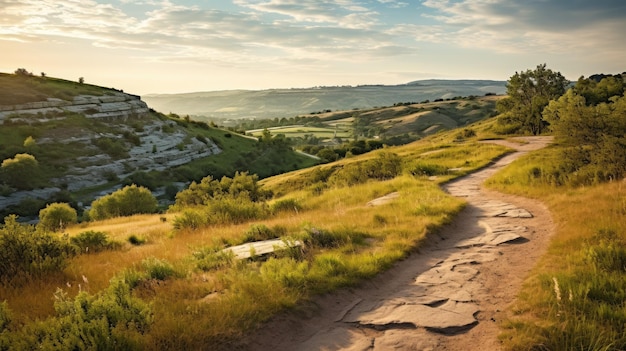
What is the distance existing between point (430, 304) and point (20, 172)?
72.2m

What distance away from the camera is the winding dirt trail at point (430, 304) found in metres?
5.59

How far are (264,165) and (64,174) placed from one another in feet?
142

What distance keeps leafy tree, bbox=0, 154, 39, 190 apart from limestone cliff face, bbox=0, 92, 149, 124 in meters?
21.1

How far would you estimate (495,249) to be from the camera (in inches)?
378

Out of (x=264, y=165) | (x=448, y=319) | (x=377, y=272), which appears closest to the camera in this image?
(x=448, y=319)

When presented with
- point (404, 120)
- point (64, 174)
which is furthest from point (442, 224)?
point (404, 120)

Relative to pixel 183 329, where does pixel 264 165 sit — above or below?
below

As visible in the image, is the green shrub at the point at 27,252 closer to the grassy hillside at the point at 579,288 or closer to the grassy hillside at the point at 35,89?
the grassy hillside at the point at 579,288

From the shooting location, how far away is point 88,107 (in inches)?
3661

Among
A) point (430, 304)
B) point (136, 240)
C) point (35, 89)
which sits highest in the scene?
point (35, 89)

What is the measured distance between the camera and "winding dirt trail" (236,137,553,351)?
18.3 feet

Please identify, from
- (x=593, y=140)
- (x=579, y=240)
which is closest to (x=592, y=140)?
(x=593, y=140)

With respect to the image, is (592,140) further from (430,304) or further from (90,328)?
(90,328)

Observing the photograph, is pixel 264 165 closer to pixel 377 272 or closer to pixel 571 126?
pixel 571 126
